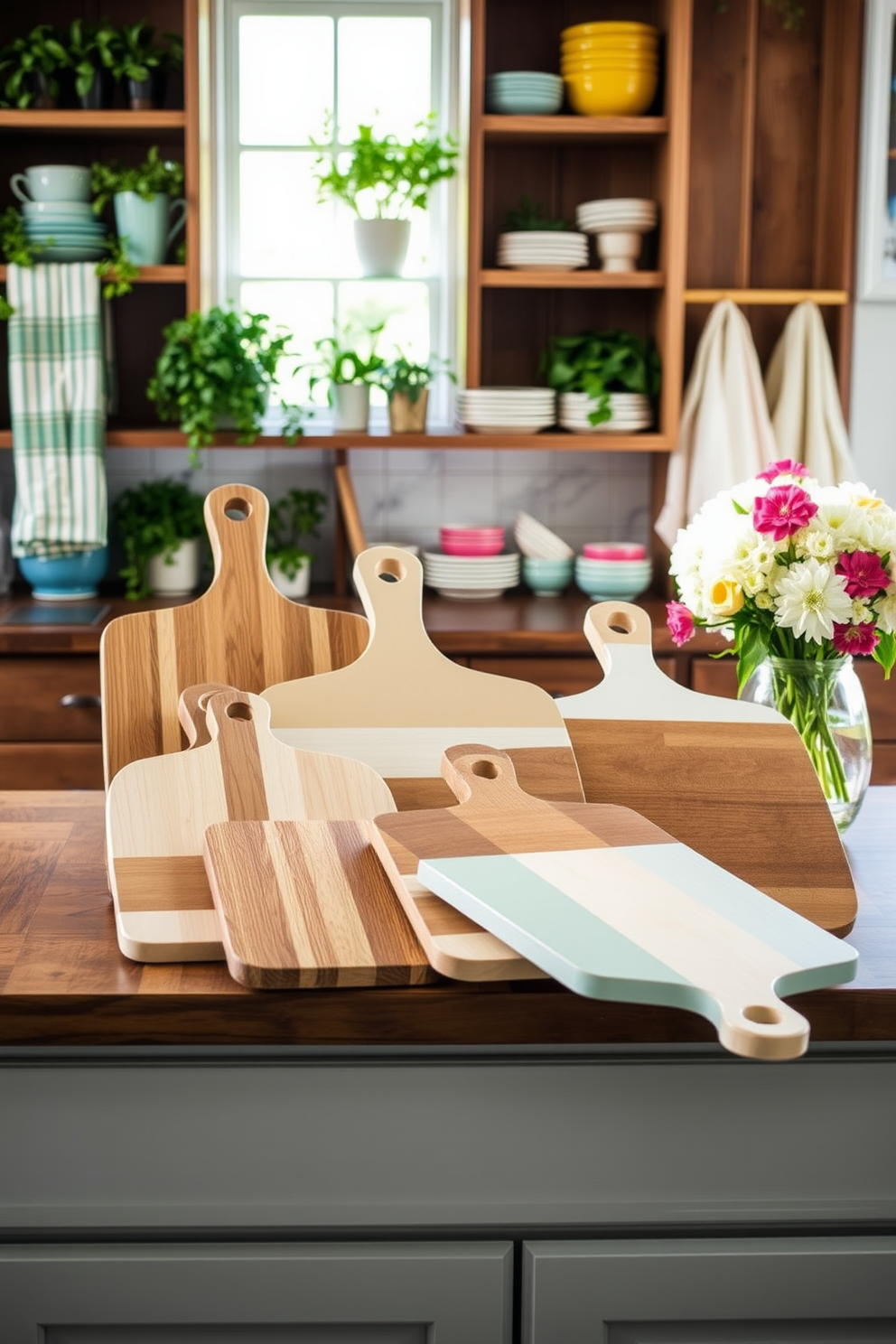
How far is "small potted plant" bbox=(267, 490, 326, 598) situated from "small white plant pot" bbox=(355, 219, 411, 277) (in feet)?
1.82

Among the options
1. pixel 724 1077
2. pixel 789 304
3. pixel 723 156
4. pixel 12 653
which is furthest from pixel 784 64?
pixel 724 1077

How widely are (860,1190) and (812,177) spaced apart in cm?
286

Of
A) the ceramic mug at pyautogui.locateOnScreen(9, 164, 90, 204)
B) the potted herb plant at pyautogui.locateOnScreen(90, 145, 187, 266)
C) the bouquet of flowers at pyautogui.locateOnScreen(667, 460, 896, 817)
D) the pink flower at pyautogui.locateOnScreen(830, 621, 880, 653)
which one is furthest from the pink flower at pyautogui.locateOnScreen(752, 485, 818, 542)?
the ceramic mug at pyautogui.locateOnScreen(9, 164, 90, 204)

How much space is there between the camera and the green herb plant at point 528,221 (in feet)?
10.3

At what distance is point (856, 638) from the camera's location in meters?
1.32

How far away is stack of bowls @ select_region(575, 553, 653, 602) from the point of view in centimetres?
319

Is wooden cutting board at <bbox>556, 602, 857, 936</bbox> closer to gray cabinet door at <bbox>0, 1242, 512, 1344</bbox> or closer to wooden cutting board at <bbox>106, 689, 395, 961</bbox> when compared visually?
wooden cutting board at <bbox>106, 689, 395, 961</bbox>

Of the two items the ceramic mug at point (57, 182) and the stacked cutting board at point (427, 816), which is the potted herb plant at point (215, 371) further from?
the stacked cutting board at point (427, 816)

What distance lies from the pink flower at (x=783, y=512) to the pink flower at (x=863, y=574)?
0.18ft

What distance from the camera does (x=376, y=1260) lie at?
988mm

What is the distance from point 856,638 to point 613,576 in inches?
74.5

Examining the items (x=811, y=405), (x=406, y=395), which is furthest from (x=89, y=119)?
(x=811, y=405)

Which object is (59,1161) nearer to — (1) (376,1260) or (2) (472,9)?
(1) (376,1260)

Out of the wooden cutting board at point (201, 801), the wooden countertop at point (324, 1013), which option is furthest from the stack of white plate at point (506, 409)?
the wooden countertop at point (324, 1013)
